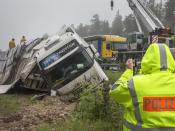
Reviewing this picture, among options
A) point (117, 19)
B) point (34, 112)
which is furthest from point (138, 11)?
point (117, 19)

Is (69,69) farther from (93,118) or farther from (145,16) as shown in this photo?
(145,16)

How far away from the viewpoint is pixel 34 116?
9461 mm

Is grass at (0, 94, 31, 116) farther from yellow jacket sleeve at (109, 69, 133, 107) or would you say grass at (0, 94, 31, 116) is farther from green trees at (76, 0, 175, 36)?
green trees at (76, 0, 175, 36)

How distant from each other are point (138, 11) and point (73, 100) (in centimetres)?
1600

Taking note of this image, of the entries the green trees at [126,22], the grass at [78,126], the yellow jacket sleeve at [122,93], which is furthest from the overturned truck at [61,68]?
the green trees at [126,22]

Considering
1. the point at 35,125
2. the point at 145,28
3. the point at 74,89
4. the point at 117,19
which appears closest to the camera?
the point at 35,125

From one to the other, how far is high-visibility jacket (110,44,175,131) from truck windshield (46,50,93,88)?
9275 mm

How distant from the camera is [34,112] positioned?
9.96 metres

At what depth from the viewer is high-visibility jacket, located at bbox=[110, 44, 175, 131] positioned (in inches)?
165

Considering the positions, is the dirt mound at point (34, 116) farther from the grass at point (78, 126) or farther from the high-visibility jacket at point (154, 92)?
the high-visibility jacket at point (154, 92)

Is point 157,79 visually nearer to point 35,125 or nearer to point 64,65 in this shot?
point 35,125

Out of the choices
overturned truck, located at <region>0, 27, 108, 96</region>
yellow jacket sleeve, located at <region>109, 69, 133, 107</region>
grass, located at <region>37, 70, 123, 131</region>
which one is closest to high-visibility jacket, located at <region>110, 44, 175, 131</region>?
yellow jacket sleeve, located at <region>109, 69, 133, 107</region>

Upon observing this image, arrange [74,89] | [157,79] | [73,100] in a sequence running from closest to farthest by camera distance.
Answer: [157,79] → [73,100] → [74,89]

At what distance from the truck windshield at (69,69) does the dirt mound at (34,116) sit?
7.03 ft
